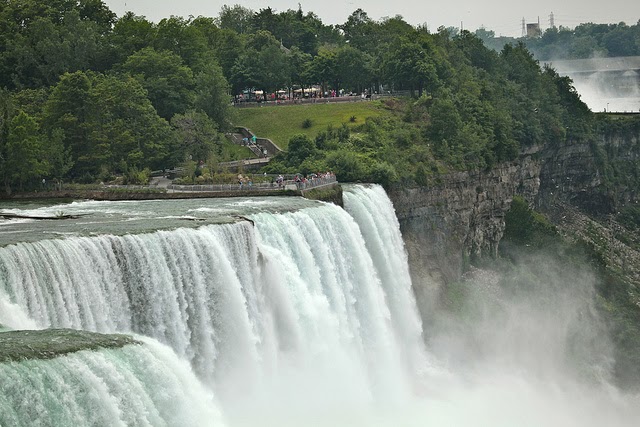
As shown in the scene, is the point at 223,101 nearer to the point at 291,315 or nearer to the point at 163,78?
the point at 163,78

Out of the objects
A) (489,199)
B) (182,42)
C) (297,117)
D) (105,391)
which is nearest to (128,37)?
(182,42)

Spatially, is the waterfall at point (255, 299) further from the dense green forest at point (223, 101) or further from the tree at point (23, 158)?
the tree at point (23, 158)

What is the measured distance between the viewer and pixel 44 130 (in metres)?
68.4

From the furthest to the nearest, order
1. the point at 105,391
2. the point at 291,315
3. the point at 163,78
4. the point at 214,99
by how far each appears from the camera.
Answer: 1. the point at 214,99
2. the point at 163,78
3. the point at 291,315
4. the point at 105,391

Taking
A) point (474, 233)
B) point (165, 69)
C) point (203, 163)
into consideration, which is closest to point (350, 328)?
point (203, 163)

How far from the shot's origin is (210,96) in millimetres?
84000

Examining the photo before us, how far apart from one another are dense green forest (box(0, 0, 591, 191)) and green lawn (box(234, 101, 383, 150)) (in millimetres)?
2658

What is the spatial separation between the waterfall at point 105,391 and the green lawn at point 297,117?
5556 centimetres

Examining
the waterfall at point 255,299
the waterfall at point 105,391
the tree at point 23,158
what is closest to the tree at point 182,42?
the tree at point 23,158

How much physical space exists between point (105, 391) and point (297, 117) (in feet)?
220

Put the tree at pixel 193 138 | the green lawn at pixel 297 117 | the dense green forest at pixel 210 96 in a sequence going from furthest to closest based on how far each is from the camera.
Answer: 1. the green lawn at pixel 297 117
2. the tree at pixel 193 138
3. the dense green forest at pixel 210 96

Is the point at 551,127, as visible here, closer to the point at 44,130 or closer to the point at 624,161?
the point at 624,161

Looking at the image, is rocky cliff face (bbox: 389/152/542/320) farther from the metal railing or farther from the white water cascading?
the metal railing

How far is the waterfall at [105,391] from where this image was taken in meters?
26.9
